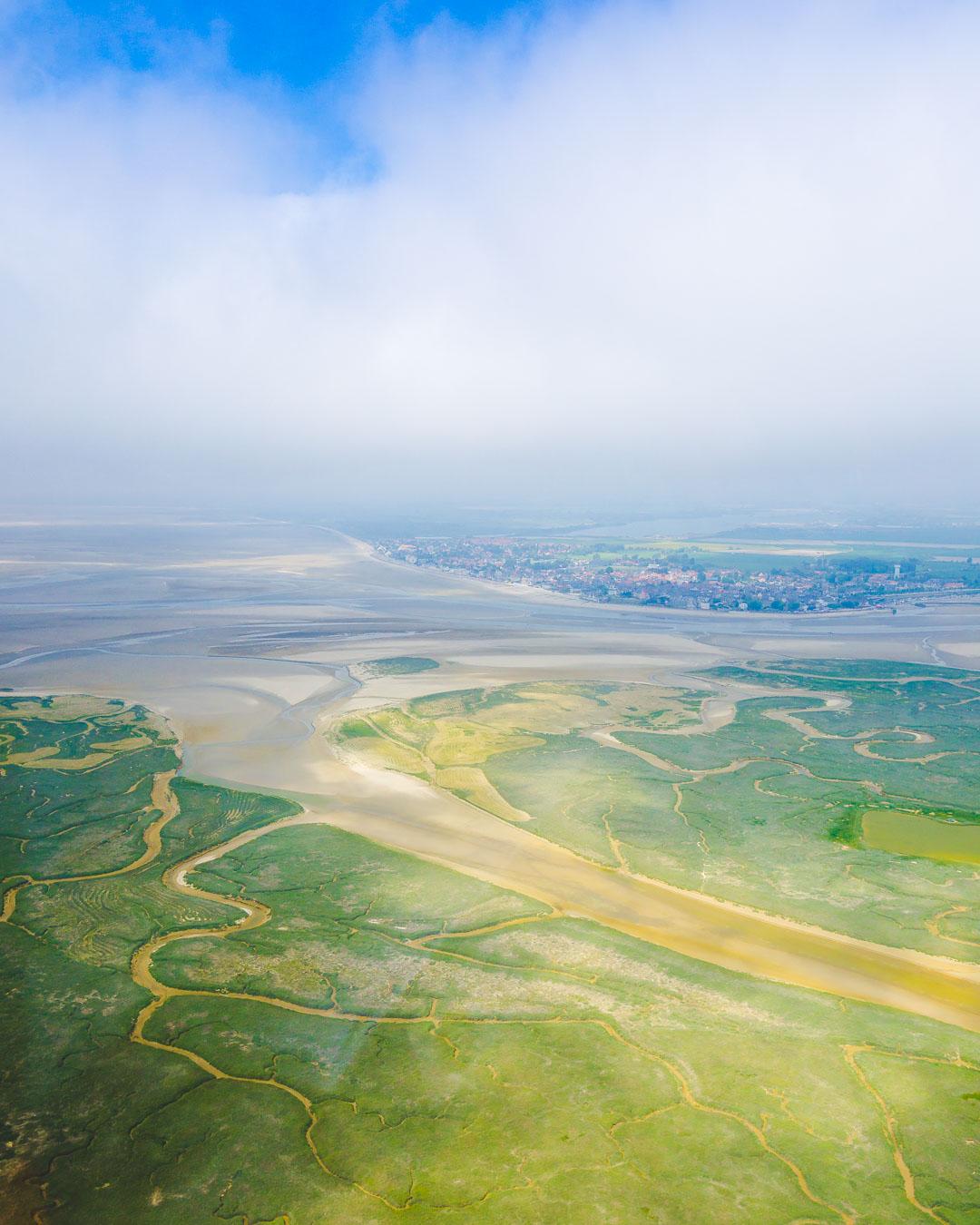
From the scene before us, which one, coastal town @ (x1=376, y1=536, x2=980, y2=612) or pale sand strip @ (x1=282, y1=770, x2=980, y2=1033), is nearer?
pale sand strip @ (x1=282, y1=770, x2=980, y2=1033)

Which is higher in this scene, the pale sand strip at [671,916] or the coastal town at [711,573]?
the coastal town at [711,573]

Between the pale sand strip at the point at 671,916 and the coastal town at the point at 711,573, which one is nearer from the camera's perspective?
the pale sand strip at the point at 671,916

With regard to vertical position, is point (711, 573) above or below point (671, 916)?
above

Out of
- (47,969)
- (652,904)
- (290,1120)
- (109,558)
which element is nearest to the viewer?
(290,1120)

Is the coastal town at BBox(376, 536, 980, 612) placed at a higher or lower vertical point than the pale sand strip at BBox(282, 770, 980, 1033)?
higher

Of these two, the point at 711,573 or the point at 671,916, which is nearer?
the point at 671,916

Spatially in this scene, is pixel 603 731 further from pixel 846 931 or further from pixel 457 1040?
pixel 457 1040

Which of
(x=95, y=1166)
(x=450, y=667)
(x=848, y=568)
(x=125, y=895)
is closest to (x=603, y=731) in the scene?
(x=450, y=667)

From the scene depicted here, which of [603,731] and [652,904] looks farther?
[603,731]
